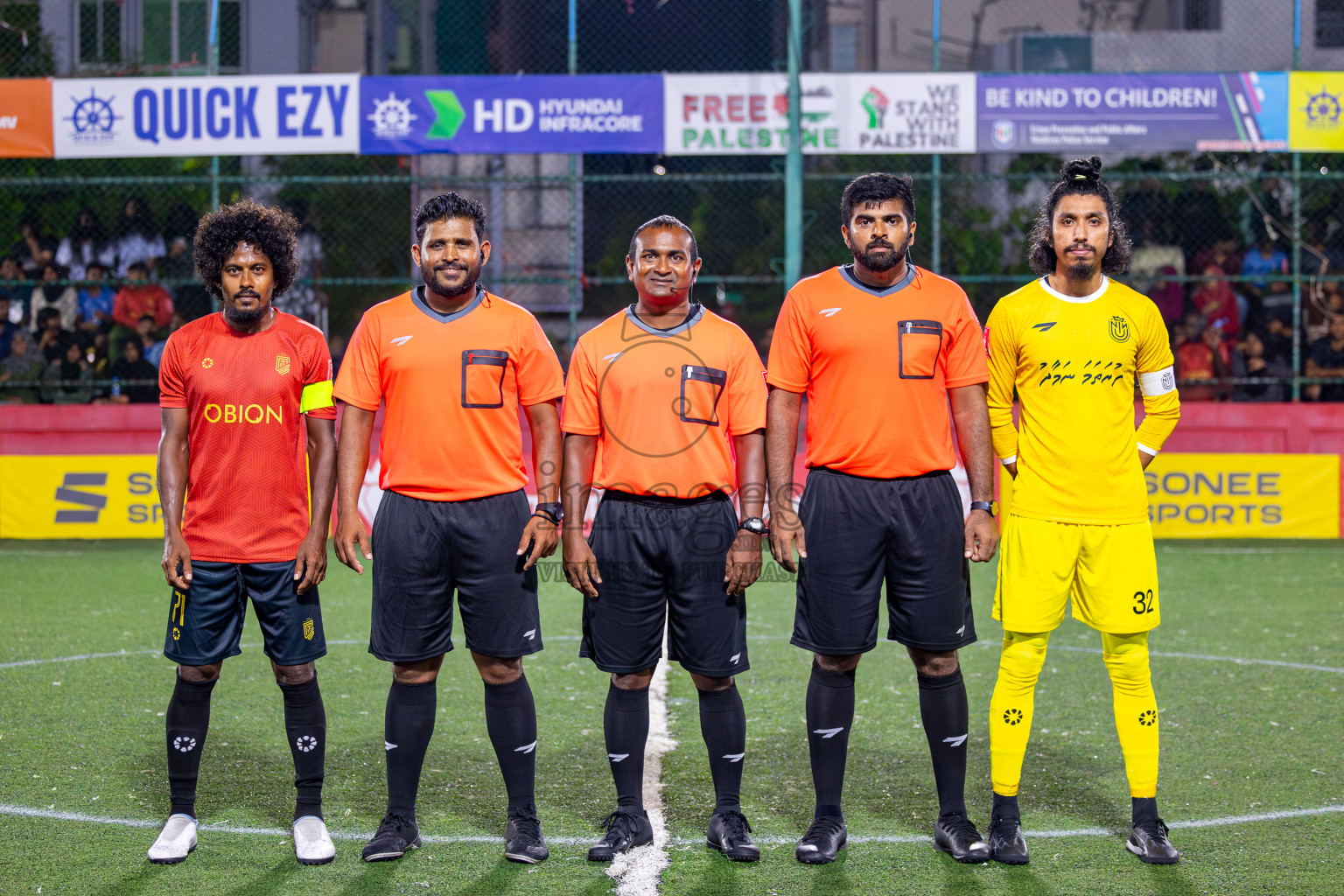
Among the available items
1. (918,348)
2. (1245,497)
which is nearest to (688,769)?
(918,348)

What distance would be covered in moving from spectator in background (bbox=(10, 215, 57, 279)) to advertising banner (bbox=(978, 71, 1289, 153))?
940 centimetres

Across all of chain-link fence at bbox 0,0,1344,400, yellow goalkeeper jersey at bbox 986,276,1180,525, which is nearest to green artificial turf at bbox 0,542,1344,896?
yellow goalkeeper jersey at bbox 986,276,1180,525

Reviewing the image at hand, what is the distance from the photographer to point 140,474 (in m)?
11.8

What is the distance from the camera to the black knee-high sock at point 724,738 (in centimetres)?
446

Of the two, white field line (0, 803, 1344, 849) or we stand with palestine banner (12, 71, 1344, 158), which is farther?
we stand with palestine banner (12, 71, 1344, 158)

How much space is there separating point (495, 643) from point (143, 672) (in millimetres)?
3503

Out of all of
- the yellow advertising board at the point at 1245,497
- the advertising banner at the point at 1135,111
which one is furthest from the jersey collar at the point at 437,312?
the advertising banner at the point at 1135,111

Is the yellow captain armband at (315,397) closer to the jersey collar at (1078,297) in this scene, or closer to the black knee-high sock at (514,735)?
the black knee-high sock at (514,735)

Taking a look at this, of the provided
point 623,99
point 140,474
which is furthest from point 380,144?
point 140,474

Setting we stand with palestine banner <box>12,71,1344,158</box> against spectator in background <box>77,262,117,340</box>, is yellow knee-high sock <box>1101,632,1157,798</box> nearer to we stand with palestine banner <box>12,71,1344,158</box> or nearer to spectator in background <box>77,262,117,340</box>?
we stand with palestine banner <box>12,71,1344,158</box>

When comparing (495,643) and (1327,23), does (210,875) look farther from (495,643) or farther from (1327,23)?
(1327,23)

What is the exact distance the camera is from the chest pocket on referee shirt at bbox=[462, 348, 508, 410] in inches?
170

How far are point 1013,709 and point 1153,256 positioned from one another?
1014 cm

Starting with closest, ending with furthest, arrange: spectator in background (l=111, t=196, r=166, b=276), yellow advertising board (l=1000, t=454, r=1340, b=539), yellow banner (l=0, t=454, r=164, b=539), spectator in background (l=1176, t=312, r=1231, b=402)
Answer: yellow advertising board (l=1000, t=454, r=1340, b=539) → yellow banner (l=0, t=454, r=164, b=539) → spectator in background (l=1176, t=312, r=1231, b=402) → spectator in background (l=111, t=196, r=166, b=276)
